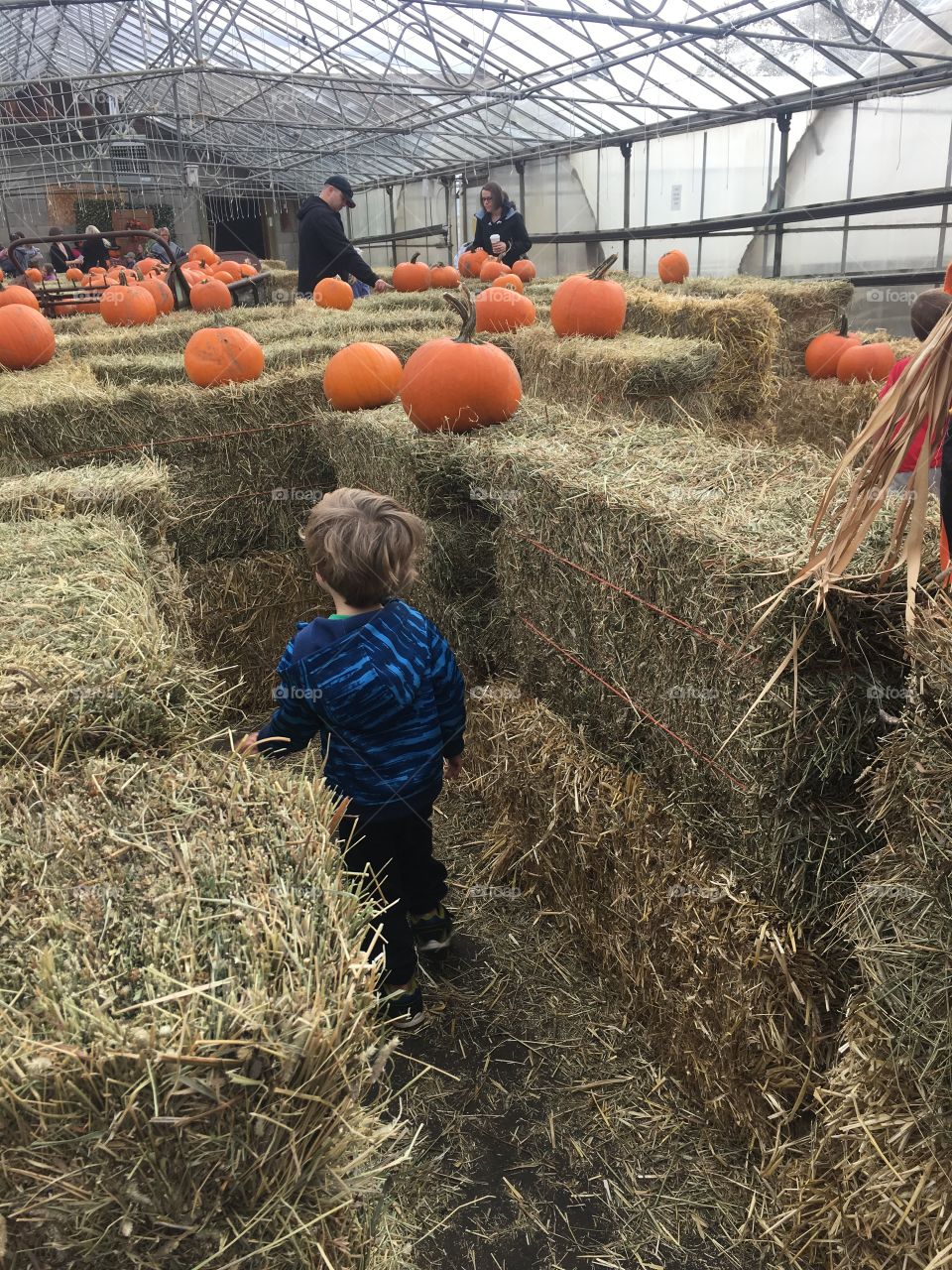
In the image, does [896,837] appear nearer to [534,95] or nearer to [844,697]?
[844,697]

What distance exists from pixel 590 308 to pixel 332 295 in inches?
141

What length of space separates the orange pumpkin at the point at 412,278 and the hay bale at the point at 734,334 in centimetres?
416

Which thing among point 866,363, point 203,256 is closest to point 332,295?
point 866,363

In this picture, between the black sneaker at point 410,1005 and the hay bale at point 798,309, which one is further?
the hay bale at point 798,309

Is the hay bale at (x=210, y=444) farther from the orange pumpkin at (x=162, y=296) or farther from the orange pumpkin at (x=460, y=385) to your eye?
the orange pumpkin at (x=162, y=296)

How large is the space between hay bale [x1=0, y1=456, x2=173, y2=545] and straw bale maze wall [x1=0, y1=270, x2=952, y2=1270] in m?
0.01

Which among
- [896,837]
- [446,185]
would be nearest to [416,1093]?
[896,837]

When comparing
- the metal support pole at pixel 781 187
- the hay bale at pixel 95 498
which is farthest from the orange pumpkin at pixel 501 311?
the metal support pole at pixel 781 187

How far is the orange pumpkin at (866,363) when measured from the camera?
7508 mm

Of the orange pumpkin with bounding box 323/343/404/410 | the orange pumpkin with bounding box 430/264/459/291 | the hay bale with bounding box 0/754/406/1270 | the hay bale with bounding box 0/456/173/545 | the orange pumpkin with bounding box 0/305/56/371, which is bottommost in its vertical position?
the hay bale with bounding box 0/754/406/1270

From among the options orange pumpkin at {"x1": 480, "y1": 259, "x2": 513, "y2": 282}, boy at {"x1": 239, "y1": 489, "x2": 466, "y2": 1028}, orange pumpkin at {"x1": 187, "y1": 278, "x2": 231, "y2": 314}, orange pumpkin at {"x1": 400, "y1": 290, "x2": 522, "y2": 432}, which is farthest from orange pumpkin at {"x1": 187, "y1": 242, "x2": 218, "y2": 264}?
boy at {"x1": 239, "y1": 489, "x2": 466, "y2": 1028}

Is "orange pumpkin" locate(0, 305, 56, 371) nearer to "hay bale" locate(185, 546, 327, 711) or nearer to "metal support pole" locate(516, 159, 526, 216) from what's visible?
"hay bale" locate(185, 546, 327, 711)

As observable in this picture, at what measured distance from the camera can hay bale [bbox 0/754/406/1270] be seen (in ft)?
3.04

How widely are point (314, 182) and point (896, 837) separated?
121 ft
